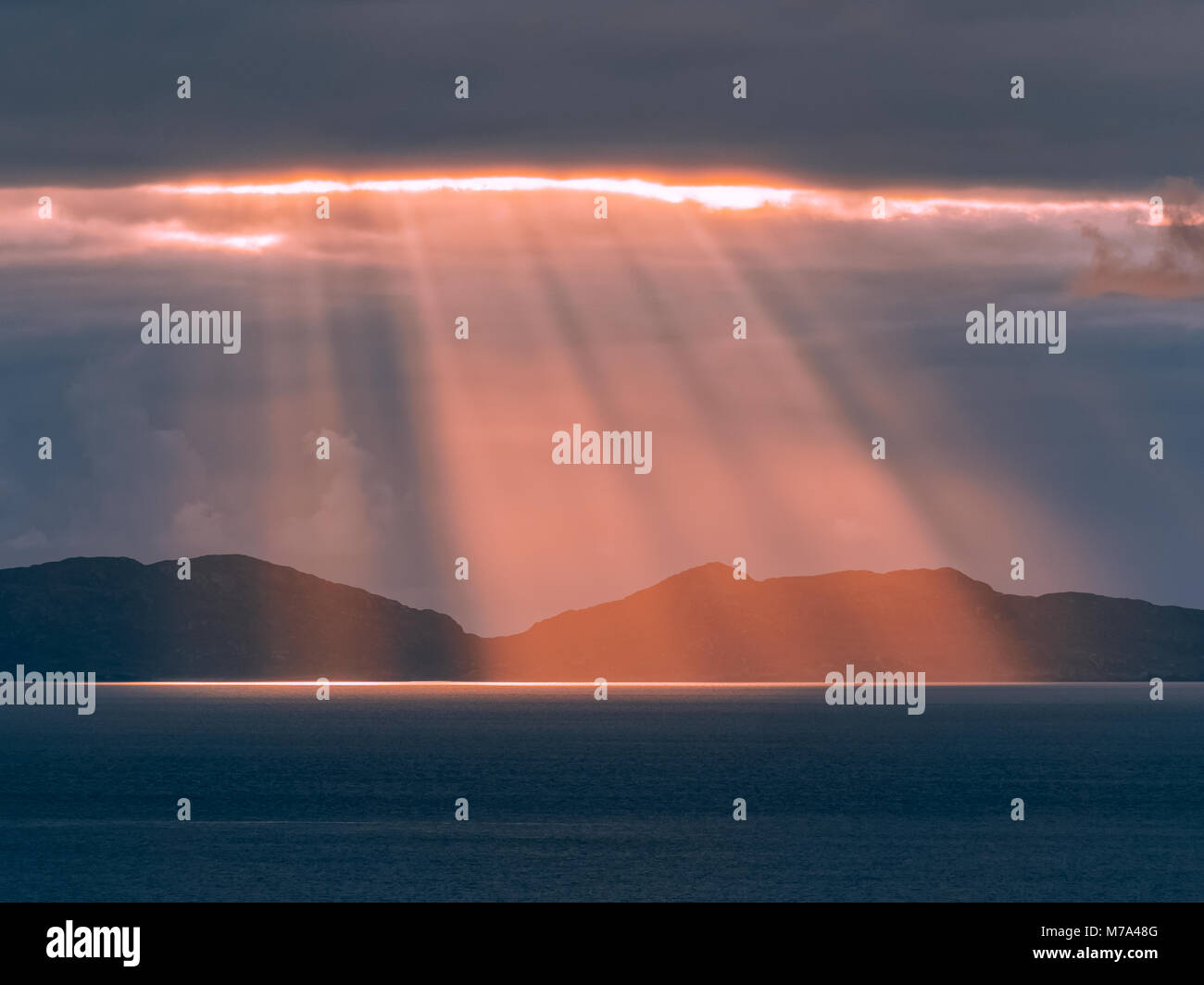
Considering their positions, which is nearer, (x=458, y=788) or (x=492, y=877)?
(x=492, y=877)

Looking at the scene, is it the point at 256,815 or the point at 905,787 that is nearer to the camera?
the point at 256,815
